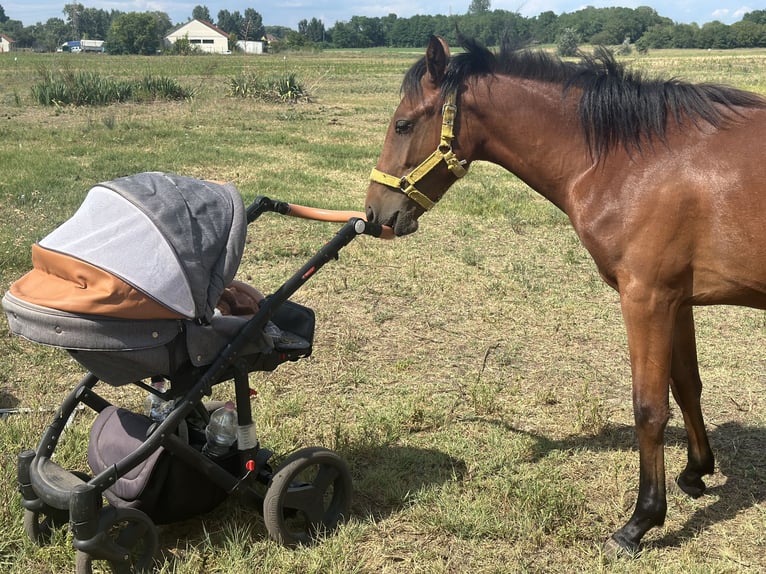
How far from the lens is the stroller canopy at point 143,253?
245cm

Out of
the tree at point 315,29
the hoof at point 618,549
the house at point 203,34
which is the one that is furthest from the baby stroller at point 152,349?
the tree at point 315,29

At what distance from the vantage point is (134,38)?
7462cm

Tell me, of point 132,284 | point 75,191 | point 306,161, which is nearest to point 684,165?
point 132,284

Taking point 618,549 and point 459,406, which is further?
point 459,406

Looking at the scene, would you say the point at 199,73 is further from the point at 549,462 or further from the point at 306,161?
the point at 549,462

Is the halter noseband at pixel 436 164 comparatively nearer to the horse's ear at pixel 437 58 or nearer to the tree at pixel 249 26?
the horse's ear at pixel 437 58

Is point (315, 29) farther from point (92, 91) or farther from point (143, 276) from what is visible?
point (143, 276)

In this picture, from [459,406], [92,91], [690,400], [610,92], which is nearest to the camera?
[610,92]

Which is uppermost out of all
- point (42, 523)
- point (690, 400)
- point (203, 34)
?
point (203, 34)

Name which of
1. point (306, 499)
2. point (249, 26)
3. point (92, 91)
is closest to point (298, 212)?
point (306, 499)

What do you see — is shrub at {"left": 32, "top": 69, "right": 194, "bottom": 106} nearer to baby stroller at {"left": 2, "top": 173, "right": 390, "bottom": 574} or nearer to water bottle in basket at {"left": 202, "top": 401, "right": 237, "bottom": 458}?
baby stroller at {"left": 2, "top": 173, "right": 390, "bottom": 574}

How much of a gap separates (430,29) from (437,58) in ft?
363

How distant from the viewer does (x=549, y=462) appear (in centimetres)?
384

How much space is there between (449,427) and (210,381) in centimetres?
190
